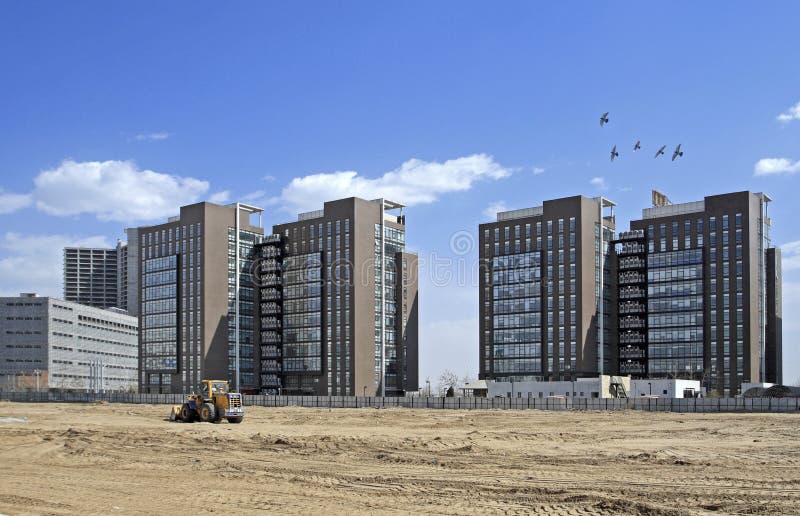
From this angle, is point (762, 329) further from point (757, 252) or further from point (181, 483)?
point (181, 483)

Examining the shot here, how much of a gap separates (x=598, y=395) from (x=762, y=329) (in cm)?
3832

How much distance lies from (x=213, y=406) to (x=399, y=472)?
34.3 meters

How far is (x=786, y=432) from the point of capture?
2208 inches

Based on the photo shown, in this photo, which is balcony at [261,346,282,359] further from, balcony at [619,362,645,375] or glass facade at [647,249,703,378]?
glass facade at [647,249,703,378]

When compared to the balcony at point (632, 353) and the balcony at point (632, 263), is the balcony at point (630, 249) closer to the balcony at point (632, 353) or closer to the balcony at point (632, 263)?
the balcony at point (632, 263)

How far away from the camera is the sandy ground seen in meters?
24.8

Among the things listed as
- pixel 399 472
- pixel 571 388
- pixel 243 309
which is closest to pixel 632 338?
pixel 571 388

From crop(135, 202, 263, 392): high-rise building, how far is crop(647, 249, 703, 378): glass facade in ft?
262

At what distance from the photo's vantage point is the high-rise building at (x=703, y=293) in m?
146

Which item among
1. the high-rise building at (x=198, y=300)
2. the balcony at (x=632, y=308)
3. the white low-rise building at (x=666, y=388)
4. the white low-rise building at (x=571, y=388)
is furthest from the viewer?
the high-rise building at (x=198, y=300)

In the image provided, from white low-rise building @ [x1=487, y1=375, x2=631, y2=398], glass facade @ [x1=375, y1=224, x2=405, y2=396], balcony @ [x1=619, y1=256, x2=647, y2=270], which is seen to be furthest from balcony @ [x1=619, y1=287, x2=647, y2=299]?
glass facade @ [x1=375, y1=224, x2=405, y2=396]

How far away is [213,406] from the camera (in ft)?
209

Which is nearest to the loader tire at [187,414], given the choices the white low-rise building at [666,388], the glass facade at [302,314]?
the white low-rise building at [666,388]

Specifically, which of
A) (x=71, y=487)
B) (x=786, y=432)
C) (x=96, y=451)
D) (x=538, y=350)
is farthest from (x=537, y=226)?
(x=71, y=487)
